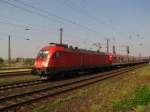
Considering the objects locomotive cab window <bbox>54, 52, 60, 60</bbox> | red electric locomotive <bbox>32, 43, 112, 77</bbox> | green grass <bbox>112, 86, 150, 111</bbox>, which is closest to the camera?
green grass <bbox>112, 86, 150, 111</bbox>

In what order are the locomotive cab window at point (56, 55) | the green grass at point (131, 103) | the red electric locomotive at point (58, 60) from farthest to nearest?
1. the locomotive cab window at point (56, 55)
2. the red electric locomotive at point (58, 60)
3. the green grass at point (131, 103)

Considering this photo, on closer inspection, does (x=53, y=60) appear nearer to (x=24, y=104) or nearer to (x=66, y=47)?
(x=66, y=47)

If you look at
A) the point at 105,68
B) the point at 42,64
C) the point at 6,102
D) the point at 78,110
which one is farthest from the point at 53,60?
the point at 105,68

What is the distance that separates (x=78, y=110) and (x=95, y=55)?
82.6ft

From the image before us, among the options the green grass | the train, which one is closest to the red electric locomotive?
Answer: the train

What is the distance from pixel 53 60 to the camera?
22703 millimetres

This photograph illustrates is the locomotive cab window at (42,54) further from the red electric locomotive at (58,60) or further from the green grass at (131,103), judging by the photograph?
the green grass at (131,103)

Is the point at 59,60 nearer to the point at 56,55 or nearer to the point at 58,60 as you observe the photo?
the point at 58,60

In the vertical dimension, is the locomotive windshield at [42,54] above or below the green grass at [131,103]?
above

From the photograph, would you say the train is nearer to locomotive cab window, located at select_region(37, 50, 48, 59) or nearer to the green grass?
locomotive cab window, located at select_region(37, 50, 48, 59)

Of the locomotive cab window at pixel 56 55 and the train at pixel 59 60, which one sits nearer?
the train at pixel 59 60

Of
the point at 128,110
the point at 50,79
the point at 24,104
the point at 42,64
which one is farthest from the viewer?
the point at 50,79

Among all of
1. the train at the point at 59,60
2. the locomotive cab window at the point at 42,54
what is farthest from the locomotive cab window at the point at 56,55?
the locomotive cab window at the point at 42,54

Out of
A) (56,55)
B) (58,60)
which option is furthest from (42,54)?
(58,60)
